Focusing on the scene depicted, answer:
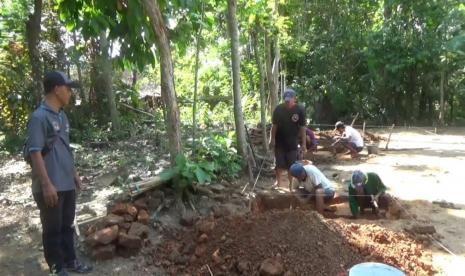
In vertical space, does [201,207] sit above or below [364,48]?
below

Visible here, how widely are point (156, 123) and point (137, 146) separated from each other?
187cm

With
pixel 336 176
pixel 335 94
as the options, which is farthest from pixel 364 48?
pixel 336 176

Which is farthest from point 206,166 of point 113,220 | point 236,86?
point 236,86

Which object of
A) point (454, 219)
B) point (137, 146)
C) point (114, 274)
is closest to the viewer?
point (114, 274)

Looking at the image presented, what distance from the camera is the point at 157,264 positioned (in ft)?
13.9

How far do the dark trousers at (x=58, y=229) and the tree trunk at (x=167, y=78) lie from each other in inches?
67.0

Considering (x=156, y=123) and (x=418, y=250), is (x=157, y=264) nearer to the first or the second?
(x=418, y=250)

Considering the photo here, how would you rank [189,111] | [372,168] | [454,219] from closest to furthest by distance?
[454,219]
[372,168]
[189,111]

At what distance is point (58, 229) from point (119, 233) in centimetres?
84

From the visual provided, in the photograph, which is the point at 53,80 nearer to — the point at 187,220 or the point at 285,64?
the point at 187,220

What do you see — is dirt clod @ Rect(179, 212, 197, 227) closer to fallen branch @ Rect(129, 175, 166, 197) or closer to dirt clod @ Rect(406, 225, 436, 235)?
fallen branch @ Rect(129, 175, 166, 197)

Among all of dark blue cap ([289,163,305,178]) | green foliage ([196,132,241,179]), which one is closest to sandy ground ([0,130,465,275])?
dark blue cap ([289,163,305,178])

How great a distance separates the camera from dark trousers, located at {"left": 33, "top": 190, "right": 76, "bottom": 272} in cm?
352

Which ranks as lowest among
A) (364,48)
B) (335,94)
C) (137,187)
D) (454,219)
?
(454,219)
